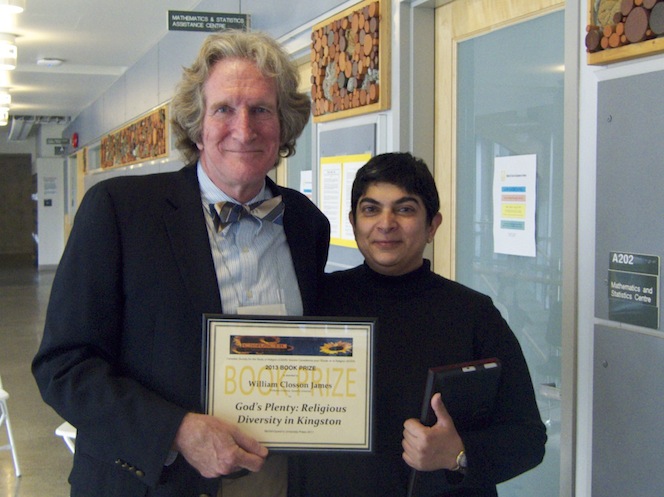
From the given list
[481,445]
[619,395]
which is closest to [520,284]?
[619,395]

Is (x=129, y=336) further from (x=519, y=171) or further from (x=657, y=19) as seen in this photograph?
(x=519, y=171)

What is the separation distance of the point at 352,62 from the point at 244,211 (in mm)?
2193

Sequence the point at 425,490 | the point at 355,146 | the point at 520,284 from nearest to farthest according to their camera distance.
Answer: the point at 425,490
the point at 520,284
the point at 355,146

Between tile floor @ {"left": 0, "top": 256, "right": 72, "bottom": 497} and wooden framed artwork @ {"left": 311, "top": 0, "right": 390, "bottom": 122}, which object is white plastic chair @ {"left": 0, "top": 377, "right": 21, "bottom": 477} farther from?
wooden framed artwork @ {"left": 311, "top": 0, "right": 390, "bottom": 122}

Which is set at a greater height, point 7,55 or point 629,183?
point 7,55

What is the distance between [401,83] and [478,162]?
55 centimetres

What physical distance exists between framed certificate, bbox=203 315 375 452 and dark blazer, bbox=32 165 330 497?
0.32 feet

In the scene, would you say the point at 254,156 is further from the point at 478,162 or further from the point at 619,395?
the point at 478,162

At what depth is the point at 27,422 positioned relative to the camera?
595cm

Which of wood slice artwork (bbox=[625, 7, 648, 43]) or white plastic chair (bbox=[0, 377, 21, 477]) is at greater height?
wood slice artwork (bbox=[625, 7, 648, 43])

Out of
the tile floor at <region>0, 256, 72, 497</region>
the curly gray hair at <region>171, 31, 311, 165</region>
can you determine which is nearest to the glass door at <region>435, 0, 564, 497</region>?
the curly gray hair at <region>171, 31, 311, 165</region>

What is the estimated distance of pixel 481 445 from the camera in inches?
60.6

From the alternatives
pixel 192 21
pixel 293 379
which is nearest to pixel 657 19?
pixel 293 379

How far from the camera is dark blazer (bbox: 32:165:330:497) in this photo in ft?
4.80
